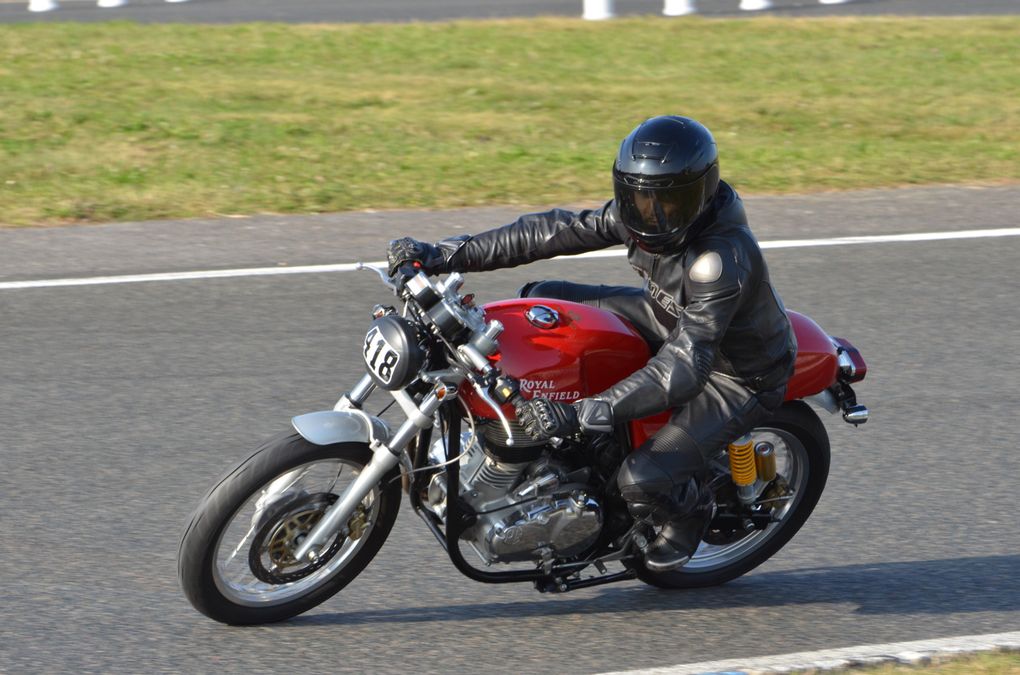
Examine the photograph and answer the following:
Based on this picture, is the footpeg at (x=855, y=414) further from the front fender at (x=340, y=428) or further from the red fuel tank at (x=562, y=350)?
the front fender at (x=340, y=428)

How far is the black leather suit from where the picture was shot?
14.3 ft

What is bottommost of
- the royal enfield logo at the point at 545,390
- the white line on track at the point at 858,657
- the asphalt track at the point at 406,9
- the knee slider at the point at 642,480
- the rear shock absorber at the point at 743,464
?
the asphalt track at the point at 406,9

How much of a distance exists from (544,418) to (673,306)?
70cm

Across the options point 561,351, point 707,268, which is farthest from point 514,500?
point 707,268

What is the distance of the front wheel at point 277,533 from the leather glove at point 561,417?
63 centimetres

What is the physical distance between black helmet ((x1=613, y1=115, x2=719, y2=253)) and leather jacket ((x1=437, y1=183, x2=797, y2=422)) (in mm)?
96

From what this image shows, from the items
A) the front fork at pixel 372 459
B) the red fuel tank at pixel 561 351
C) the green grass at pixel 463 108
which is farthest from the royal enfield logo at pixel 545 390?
the green grass at pixel 463 108

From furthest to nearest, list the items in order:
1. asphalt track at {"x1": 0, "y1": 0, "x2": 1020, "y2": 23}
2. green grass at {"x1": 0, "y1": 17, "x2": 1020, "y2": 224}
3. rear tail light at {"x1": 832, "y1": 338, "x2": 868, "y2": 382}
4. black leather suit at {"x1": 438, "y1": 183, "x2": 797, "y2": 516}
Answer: asphalt track at {"x1": 0, "y1": 0, "x2": 1020, "y2": 23}, green grass at {"x1": 0, "y1": 17, "x2": 1020, "y2": 224}, rear tail light at {"x1": 832, "y1": 338, "x2": 868, "y2": 382}, black leather suit at {"x1": 438, "y1": 183, "x2": 797, "y2": 516}

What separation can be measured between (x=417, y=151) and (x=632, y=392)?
7.59 m

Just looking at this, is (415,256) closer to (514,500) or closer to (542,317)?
(542,317)

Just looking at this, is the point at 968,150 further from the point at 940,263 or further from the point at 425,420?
the point at 425,420

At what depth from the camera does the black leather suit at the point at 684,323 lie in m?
4.35

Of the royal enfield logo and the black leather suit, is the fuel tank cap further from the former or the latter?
the black leather suit

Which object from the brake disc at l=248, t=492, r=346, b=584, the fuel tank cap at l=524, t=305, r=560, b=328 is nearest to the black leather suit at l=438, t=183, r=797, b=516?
the fuel tank cap at l=524, t=305, r=560, b=328
